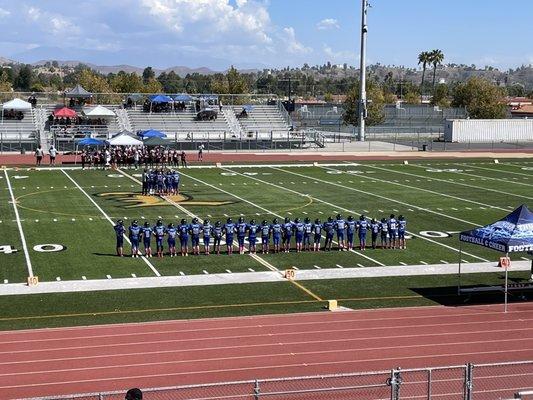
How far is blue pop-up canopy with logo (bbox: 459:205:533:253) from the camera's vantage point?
2062 cm

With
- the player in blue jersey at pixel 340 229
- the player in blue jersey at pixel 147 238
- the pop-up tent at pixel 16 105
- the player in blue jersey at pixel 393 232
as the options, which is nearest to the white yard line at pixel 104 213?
the player in blue jersey at pixel 147 238

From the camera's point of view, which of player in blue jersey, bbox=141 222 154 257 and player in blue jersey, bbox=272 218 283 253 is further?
player in blue jersey, bbox=272 218 283 253

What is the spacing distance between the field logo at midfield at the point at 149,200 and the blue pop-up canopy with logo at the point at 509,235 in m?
17.1

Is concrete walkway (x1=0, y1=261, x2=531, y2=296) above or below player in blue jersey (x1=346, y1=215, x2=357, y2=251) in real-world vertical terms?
below

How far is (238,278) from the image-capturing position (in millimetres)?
23562

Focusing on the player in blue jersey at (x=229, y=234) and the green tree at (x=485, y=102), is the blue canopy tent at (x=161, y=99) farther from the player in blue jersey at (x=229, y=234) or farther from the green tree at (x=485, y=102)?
the player in blue jersey at (x=229, y=234)

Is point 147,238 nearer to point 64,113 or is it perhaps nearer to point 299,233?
point 299,233

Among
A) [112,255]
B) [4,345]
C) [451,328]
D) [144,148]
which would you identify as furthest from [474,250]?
[144,148]

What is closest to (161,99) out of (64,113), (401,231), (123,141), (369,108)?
(64,113)

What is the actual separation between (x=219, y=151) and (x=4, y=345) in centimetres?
5032

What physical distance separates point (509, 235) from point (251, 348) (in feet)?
25.0

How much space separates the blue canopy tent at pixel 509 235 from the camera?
20625mm

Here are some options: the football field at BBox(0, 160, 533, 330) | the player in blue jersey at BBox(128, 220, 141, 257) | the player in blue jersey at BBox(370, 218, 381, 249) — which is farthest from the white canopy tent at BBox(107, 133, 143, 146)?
the player in blue jersey at BBox(370, 218, 381, 249)

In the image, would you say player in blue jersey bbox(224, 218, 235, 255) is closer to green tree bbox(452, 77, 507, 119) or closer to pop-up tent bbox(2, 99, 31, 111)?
pop-up tent bbox(2, 99, 31, 111)
